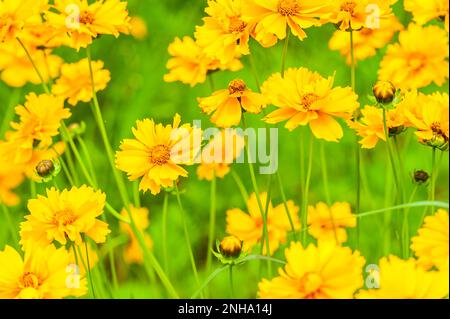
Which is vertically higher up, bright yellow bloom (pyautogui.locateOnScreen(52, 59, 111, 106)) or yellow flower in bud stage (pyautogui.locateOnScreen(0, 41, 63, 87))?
yellow flower in bud stage (pyautogui.locateOnScreen(0, 41, 63, 87))

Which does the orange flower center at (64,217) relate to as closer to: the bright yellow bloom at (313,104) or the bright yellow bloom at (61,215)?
the bright yellow bloom at (61,215)

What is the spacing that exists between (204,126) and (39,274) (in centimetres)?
62

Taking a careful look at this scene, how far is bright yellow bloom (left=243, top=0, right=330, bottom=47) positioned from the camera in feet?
2.34

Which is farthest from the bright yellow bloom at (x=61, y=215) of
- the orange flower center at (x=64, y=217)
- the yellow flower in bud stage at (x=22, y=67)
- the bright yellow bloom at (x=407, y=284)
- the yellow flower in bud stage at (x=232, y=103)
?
the yellow flower in bud stage at (x=22, y=67)

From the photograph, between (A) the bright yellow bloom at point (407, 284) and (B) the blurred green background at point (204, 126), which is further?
(B) the blurred green background at point (204, 126)

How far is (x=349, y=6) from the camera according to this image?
77 cm

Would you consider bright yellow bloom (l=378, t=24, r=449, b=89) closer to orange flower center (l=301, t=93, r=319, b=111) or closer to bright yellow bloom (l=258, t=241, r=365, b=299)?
orange flower center (l=301, t=93, r=319, b=111)

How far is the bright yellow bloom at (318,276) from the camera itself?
0.60m

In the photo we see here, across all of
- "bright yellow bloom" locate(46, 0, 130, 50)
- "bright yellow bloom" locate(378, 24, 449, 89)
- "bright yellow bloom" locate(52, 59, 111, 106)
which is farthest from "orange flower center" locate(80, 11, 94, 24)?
"bright yellow bloom" locate(378, 24, 449, 89)

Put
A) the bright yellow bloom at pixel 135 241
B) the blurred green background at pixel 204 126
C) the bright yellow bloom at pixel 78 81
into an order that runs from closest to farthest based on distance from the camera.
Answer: the bright yellow bloom at pixel 78 81 → the bright yellow bloom at pixel 135 241 → the blurred green background at pixel 204 126

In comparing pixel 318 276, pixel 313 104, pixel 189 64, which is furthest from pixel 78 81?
pixel 318 276

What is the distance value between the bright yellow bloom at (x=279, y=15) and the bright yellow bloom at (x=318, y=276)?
20cm
